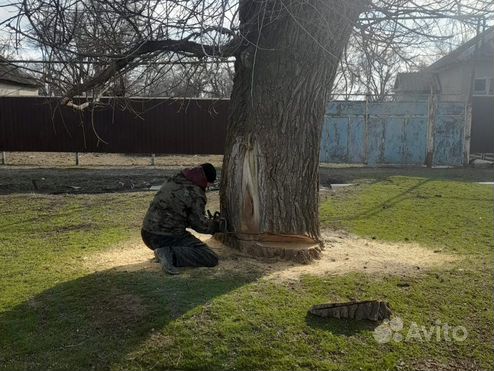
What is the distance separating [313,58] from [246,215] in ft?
6.11

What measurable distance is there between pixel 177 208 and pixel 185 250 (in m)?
0.46

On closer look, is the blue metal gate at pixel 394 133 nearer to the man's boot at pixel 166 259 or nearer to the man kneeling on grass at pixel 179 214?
the man kneeling on grass at pixel 179 214

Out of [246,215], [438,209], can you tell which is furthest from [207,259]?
[438,209]

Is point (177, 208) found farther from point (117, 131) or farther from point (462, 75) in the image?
point (462, 75)

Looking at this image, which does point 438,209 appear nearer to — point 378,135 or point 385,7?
point 385,7

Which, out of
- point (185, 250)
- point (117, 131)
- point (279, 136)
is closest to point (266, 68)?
point (279, 136)

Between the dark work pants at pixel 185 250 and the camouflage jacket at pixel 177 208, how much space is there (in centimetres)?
7

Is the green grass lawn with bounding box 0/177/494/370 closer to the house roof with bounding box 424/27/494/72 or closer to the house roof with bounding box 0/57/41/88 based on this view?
the house roof with bounding box 0/57/41/88

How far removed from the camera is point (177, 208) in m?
5.67

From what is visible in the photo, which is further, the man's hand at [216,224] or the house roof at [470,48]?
the house roof at [470,48]

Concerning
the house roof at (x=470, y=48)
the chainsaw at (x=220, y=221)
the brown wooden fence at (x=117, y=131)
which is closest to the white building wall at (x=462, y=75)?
the house roof at (x=470, y=48)

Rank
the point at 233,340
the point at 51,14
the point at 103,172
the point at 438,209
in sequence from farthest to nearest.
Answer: the point at 103,172 < the point at 438,209 < the point at 51,14 < the point at 233,340

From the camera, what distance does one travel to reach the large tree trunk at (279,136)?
5.70 meters

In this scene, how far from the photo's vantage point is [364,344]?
3930 mm
